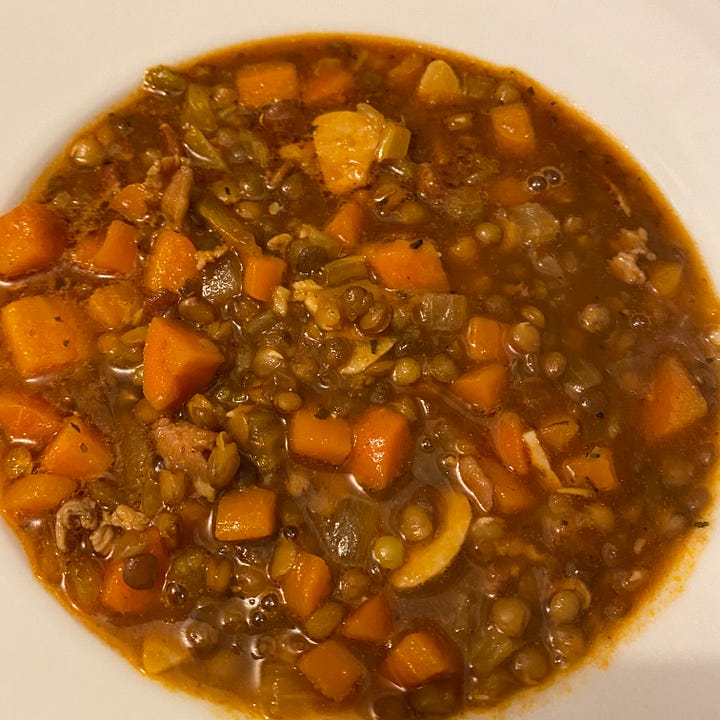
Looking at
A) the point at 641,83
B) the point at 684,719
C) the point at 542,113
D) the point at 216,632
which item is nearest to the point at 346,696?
the point at 216,632

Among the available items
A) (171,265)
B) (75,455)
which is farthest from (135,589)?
(171,265)

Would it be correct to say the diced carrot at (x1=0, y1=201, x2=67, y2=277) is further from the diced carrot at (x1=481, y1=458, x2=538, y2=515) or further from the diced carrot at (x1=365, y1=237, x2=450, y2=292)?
the diced carrot at (x1=481, y1=458, x2=538, y2=515)

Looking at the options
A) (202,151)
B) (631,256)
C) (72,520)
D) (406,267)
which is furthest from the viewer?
(202,151)

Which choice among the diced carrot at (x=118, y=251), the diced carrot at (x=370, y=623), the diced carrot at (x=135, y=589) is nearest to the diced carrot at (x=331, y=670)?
the diced carrot at (x=370, y=623)

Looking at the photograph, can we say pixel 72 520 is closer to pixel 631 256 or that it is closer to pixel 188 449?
pixel 188 449

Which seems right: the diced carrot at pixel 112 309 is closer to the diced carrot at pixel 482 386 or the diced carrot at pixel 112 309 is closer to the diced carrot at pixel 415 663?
the diced carrot at pixel 482 386
